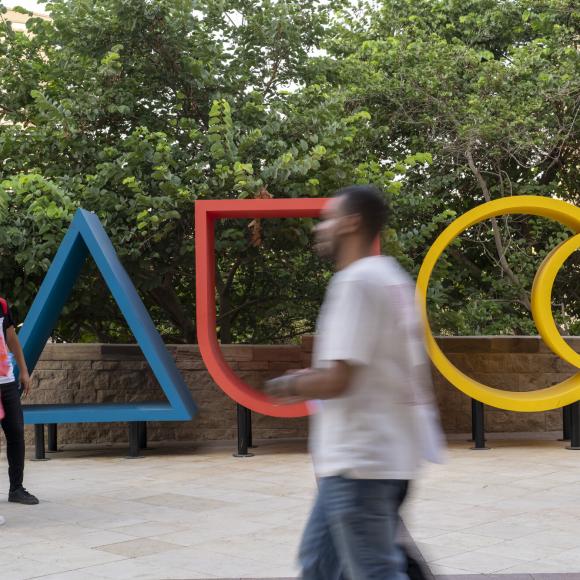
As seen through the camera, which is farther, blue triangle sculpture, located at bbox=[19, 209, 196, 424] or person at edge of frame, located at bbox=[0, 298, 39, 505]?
blue triangle sculpture, located at bbox=[19, 209, 196, 424]

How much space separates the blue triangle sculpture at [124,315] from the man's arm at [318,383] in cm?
657

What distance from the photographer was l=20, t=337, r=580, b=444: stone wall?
1042 centimetres

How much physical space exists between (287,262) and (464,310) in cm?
344

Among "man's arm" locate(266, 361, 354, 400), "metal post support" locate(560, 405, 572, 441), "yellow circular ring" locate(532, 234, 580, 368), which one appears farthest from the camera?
"metal post support" locate(560, 405, 572, 441)

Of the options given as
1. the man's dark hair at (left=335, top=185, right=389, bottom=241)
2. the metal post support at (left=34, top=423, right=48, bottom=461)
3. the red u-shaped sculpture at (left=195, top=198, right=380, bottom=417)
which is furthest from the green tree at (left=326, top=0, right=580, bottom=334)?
the man's dark hair at (left=335, top=185, right=389, bottom=241)

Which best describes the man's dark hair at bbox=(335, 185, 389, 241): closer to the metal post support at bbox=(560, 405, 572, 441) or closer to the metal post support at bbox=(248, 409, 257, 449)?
the metal post support at bbox=(248, 409, 257, 449)

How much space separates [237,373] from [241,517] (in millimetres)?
4621

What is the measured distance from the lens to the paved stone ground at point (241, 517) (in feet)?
15.7

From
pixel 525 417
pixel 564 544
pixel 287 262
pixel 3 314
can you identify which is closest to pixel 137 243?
pixel 287 262

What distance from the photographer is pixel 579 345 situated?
11.1 m

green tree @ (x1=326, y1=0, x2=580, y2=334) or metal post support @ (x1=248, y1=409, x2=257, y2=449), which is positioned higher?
green tree @ (x1=326, y1=0, x2=580, y2=334)

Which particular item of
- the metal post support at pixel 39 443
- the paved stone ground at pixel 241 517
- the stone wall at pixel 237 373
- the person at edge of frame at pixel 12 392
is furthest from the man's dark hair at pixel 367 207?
the stone wall at pixel 237 373

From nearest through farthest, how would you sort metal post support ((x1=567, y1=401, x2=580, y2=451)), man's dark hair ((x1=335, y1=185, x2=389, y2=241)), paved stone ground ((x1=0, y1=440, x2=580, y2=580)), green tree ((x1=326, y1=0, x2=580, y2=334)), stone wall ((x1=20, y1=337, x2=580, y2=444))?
1. man's dark hair ((x1=335, y1=185, x2=389, y2=241))
2. paved stone ground ((x1=0, y1=440, x2=580, y2=580))
3. metal post support ((x1=567, y1=401, x2=580, y2=451))
4. stone wall ((x1=20, y1=337, x2=580, y2=444))
5. green tree ((x1=326, y1=0, x2=580, y2=334))

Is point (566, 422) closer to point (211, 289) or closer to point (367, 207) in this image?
point (211, 289)
